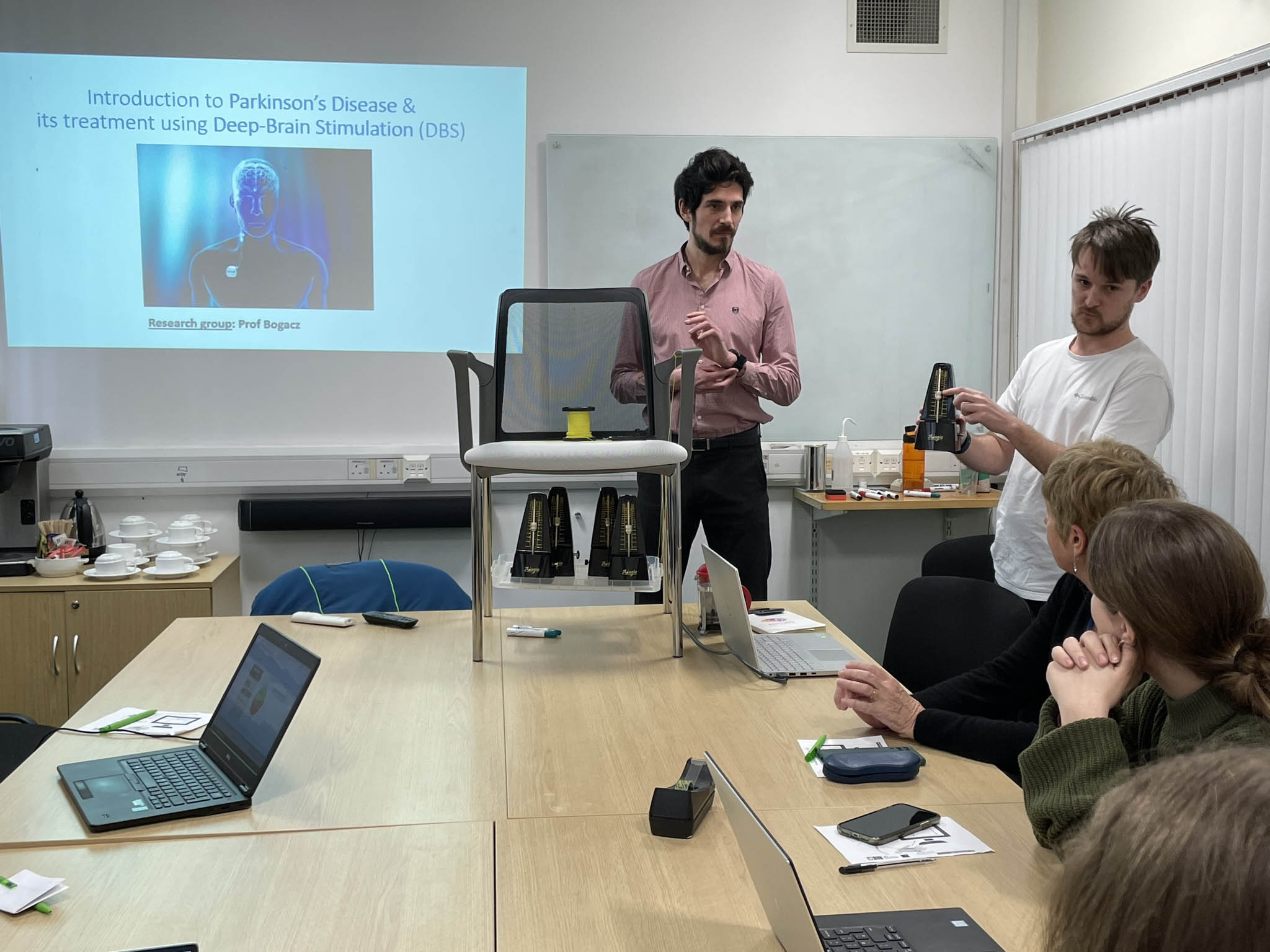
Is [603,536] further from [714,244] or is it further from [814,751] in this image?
[714,244]

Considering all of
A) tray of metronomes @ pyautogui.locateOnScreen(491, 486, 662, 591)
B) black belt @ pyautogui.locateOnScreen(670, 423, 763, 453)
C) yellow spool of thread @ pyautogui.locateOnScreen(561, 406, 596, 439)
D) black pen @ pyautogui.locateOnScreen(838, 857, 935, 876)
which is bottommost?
black pen @ pyautogui.locateOnScreen(838, 857, 935, 876)

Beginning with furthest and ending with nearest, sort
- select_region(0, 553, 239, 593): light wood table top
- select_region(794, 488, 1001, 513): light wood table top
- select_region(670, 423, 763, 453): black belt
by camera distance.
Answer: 1. select_region(794, 488, 1001, 513): light wood table top
2. select_region(0, 553, 239, 593): light wood table top
3. select_region(670, 423, 763, 453): black belt

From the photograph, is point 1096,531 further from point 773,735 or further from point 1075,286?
point 1075,286

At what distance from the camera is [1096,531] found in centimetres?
142

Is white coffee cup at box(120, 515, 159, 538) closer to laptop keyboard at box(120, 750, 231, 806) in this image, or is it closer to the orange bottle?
laptop keyboard at box(120, 750, 231, 806)

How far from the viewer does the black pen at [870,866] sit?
133 cm

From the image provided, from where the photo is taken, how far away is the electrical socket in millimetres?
4074

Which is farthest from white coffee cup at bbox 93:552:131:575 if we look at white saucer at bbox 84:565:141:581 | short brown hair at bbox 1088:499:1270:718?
short brown hair at bbox 1088:499:1270:718

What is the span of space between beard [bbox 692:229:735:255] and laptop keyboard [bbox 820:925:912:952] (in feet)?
8.18

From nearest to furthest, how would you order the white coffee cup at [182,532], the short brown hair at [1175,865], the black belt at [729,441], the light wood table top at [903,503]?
the short brown hair at [1175,865], the black belt at [729,441], the white coffee cup at [182,532], the light wood table top at [903,503]

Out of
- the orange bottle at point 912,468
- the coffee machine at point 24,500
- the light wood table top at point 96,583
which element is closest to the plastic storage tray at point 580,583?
the light wood table top at point 96,583

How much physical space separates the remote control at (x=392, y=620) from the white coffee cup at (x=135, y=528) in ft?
5.16

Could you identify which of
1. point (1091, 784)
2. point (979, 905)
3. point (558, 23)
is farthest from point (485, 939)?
point (558, 23)

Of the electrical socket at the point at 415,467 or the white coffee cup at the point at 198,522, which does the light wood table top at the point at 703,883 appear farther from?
the white coffee cup at the point at 198,522
